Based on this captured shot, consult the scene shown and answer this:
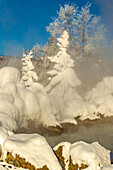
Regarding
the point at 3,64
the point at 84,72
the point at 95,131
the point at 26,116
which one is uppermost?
the point at 3,64

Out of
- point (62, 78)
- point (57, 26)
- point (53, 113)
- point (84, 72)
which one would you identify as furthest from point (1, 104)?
point (57, 26)

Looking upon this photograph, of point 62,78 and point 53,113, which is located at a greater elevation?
point 62,78

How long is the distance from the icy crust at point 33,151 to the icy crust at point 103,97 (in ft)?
49.3

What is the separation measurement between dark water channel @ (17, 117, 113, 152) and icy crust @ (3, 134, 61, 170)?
5417 millimetres

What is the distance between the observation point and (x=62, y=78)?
72.6 feet

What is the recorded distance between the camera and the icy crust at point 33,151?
16.0 feet

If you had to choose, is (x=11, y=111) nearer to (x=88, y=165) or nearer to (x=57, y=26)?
(x=88, y=165)

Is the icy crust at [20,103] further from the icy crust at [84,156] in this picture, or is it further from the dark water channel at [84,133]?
the icy crust at [84,156]

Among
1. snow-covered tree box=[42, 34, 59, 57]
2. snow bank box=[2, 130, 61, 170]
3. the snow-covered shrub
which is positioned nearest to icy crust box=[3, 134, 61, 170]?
snow bank box=[2, 130, 61, 170]

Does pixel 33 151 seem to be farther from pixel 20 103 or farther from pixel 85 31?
pixel 85 31

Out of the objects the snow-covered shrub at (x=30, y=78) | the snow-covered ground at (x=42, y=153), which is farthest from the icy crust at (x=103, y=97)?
the snow-covered ground at (x=42, y=153)

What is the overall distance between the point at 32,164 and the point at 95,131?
33.4 feet

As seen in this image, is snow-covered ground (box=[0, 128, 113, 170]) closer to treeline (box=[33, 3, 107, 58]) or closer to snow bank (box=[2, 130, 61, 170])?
snow bank (box=[2, 130, 61, 170])

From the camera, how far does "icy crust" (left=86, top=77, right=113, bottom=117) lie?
63.8 feet
